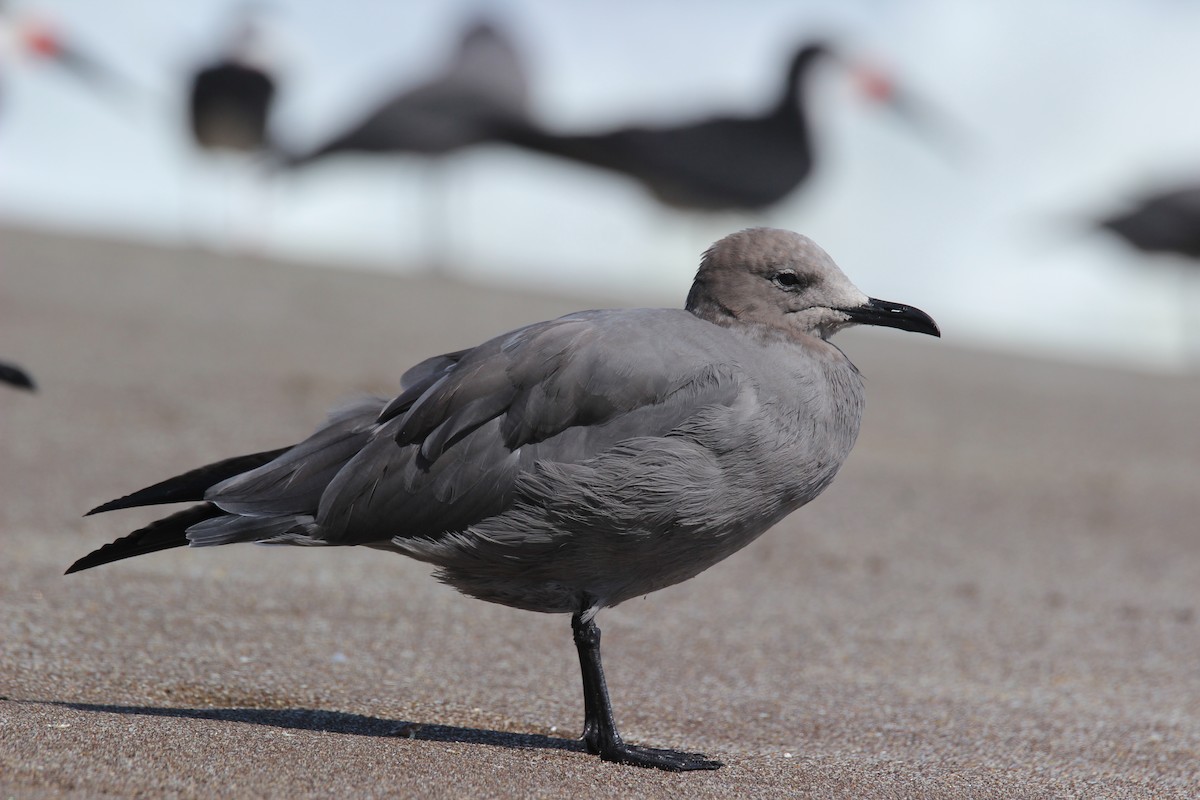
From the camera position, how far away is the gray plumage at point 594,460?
3.27 metres

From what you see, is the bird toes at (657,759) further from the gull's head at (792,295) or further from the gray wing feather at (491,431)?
the gull's head at (792,295)

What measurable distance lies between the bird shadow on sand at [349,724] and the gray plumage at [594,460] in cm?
19

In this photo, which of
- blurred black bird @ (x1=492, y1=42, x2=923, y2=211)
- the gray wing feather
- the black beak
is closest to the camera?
the gray wing feather

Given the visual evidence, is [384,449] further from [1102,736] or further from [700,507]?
[1102,736]

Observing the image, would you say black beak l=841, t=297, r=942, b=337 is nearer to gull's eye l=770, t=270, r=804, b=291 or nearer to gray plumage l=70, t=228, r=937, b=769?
gray plumage l=70, t=228, r=937, b=769

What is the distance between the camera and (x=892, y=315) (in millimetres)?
3588

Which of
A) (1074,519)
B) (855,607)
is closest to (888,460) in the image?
(1074,519)

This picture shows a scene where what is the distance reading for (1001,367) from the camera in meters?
9.97

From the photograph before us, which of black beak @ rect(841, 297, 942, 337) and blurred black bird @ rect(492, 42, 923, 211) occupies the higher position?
blurred black bird @ rect(492, 42, 923, 211)

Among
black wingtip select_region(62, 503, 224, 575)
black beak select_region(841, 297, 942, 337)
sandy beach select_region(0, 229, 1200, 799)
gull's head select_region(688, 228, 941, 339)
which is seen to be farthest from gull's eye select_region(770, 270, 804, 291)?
black wingtip select_region(62, 503, 224, 575)

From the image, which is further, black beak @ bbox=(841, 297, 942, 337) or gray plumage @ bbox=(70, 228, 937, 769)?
black beak @ bbox=(841, 297, 942, 337)

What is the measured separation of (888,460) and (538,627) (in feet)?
9.95

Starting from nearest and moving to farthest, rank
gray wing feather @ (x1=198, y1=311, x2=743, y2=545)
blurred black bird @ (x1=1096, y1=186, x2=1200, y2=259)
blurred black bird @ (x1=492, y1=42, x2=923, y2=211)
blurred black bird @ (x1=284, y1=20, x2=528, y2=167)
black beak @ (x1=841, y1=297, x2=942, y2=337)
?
gray wing feather @ (x1=198, y1=311, x2=743, y2=545) < black beak @ (x1=841, y1=297, x2=942, y2=337) < blurred black bird @ (x1=492, y1=42, x2=923, y2=211) < blurred black bird @ (x1=284, y1=20, x2=528, y2=167) < blurred black bird @ (x1=1096, y1=186, x2=1200, y2=259)

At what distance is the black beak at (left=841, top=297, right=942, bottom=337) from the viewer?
11.7ft
